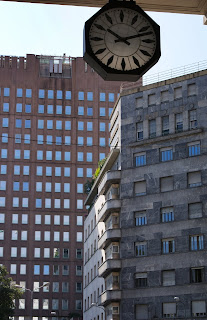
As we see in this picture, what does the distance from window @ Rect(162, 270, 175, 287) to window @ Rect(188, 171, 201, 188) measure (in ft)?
30.0

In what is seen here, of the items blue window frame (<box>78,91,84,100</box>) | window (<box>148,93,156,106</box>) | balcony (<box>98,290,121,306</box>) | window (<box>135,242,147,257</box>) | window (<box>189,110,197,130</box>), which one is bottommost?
balcony (<box>98,290,121,306</box>)

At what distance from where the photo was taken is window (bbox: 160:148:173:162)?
2844 inches

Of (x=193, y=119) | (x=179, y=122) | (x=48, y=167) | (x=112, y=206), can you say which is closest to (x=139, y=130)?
(x=179, y=122)

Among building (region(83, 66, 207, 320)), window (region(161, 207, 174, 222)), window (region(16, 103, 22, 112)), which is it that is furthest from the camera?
window (region(16, 103, 22, 112))

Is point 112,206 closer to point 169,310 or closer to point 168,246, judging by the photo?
point 168,246

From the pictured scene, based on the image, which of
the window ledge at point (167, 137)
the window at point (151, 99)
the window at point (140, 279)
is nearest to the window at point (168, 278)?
the window at point (140, 279)

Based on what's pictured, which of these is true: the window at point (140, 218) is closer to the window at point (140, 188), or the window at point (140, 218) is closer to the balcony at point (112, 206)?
the window at point (140, 188)

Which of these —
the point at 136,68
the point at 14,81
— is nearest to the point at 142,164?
the point at 136,68

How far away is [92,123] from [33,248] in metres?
30.6

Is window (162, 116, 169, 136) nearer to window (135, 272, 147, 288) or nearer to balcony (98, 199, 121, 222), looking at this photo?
balcony (98, 199, 121, 222)

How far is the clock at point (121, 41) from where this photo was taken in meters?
7.55

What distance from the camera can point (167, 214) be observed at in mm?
69562

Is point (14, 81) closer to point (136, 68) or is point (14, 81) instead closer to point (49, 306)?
point (49, 306)

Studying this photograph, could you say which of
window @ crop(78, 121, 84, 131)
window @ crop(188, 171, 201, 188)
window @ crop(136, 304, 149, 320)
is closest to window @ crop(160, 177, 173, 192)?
window @ crop(188, 171, 201, 188)
